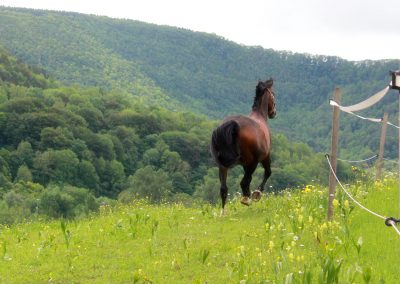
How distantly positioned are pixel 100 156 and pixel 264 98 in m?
81.3

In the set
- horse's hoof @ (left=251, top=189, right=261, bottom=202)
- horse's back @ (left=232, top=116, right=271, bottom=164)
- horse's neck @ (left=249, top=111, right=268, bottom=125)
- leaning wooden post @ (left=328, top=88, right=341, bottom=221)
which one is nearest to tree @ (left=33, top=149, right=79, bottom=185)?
horse's neck @ (left=249, top=111, right=268, bottom=125)

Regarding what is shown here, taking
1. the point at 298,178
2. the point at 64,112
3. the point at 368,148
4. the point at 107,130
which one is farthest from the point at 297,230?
the point at 368,148

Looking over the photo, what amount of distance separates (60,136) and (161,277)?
84294mm

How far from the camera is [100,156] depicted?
93.1 metres

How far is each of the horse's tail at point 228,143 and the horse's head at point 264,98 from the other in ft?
6.61

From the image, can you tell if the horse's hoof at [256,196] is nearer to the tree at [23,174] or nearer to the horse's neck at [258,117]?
the horse's neck at [258,117]

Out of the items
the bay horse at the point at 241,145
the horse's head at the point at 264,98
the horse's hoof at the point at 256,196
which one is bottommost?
the horse's hoof at the point at 256,196

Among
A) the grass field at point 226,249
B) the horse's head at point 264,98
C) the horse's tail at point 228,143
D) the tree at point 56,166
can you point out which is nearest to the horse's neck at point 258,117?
the horse's head at point 264,98

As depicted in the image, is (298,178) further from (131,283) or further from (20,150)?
(131,283)

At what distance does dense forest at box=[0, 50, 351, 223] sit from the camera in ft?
249

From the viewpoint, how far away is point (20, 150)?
8700cm

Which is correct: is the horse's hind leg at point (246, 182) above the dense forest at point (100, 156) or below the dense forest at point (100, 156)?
above

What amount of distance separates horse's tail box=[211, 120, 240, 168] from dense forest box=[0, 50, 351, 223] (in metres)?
48.2

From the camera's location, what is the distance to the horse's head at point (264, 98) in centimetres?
1359
